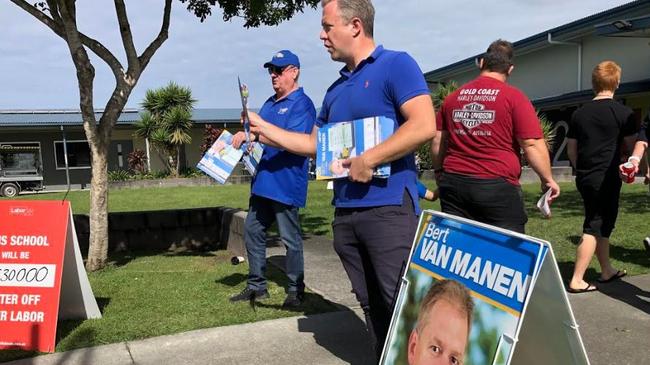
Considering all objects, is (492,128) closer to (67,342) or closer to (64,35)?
(67,342)

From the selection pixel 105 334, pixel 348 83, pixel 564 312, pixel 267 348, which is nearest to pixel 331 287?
pixel 267 348

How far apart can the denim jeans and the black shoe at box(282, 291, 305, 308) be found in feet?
0.11

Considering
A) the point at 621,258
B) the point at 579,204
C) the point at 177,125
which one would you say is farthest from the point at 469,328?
the point at 177,125

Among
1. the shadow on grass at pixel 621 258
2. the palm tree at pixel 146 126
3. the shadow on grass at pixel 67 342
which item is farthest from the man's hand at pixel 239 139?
the palm tree at pixel 146 126

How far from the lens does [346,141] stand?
8.52 ft

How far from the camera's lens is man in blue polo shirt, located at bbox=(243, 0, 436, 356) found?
243 cm

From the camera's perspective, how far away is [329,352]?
360 cm

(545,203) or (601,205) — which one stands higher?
(545,203)

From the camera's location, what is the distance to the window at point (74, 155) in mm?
29188

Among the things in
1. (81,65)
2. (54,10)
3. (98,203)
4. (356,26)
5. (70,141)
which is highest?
(54,10)

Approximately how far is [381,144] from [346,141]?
9.0 inches

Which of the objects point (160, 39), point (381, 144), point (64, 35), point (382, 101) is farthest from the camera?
point (160, 39)

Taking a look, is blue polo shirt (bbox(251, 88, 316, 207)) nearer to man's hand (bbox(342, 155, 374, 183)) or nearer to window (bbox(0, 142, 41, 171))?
man's hand (bbox(342, 155, 374, 183))

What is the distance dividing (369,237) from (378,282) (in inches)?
9.2
